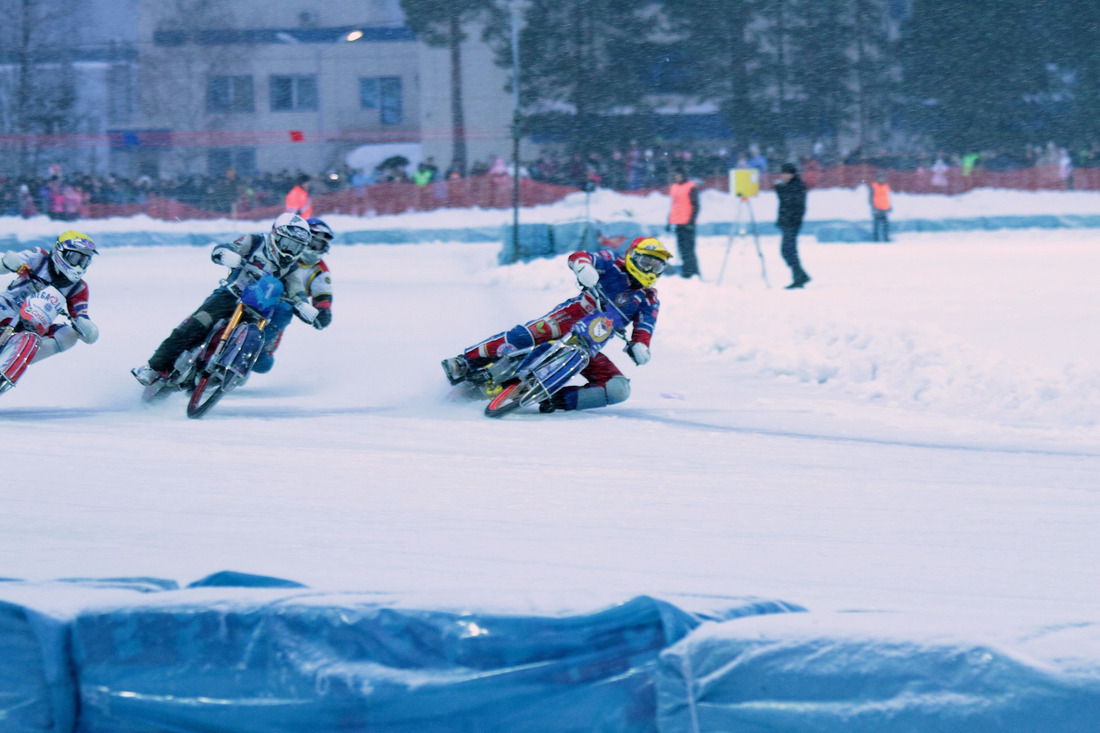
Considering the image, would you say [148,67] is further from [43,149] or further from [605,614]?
[605,614]

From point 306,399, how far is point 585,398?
2.21 metres

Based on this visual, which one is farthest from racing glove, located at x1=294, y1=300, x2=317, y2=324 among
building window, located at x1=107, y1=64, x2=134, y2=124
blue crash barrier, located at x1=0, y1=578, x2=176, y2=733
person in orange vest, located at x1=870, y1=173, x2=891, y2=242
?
building window, located at x1=107, y1=64, x2=134, y2=124

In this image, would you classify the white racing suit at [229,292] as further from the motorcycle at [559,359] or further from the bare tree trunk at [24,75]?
the bare tree trunk at [24,75]

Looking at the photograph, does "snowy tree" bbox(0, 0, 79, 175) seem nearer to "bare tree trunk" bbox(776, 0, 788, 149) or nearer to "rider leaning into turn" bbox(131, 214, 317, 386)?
"bare tree trunk" bbox(776, 0, 788, 149)

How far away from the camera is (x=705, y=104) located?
1703 inches

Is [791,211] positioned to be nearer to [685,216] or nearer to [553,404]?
[685,216]

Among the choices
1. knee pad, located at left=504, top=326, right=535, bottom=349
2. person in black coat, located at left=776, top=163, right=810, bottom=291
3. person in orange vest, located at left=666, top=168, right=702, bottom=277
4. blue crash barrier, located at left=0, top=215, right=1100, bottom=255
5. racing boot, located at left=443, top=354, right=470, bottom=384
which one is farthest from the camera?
blue crash barrier, located at left=0, top=215, right=1100, bottom=255

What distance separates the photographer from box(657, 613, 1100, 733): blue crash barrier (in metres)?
2.43

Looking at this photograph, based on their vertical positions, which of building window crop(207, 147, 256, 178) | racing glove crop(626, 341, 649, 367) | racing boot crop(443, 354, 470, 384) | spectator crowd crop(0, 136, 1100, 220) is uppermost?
building window crop(207, 147, 256, 178)

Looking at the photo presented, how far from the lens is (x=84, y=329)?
735 centimetres

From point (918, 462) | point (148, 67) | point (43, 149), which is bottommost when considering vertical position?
point (918, 462)

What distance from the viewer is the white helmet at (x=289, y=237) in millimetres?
7402

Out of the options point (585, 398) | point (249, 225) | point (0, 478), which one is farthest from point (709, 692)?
point (249, 225)

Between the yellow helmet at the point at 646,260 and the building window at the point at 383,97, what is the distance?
37420 mm
